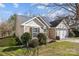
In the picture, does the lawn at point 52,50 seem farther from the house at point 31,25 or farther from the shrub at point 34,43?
the house at point 31,25

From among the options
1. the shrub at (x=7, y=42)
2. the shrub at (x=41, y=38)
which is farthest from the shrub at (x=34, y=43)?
the shrub at (x=7, y=42)

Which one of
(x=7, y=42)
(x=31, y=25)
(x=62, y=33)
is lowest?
(x=7, y=42)

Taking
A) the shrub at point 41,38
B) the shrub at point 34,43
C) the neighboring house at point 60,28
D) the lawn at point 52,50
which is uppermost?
the neighboring house at point 60,28

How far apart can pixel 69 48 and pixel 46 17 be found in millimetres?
513

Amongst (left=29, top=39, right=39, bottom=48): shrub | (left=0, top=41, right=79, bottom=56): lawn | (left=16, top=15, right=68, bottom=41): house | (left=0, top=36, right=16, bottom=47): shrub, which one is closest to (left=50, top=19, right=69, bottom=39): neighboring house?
(left=16, top=15, right=68, bottom=41): house

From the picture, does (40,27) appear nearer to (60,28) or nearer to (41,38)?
(41,38)

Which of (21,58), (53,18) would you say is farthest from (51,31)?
(21,58)

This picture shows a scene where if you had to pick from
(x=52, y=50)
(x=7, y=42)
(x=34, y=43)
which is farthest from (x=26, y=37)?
(x=52, y=50)

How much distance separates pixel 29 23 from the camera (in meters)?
3.94

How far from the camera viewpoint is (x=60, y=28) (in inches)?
155

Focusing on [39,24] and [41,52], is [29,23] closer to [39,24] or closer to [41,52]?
[39,24]

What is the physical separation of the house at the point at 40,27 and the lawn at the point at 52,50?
0.12m

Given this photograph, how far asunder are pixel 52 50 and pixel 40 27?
346 mm

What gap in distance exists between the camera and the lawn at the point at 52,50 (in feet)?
12.8
